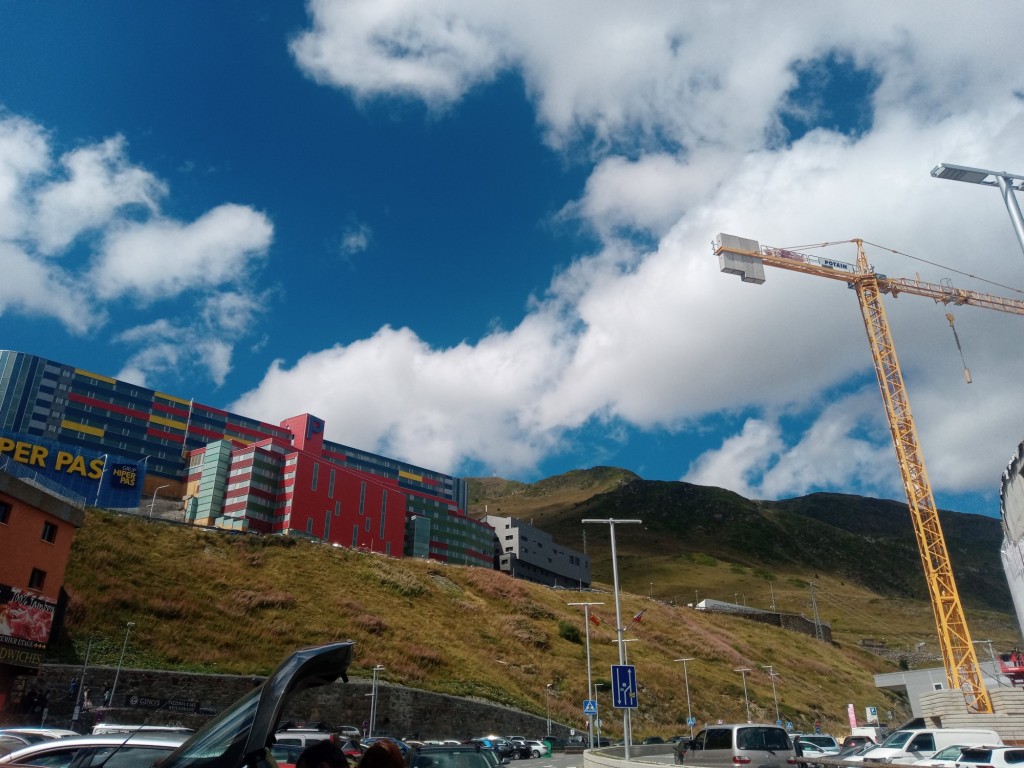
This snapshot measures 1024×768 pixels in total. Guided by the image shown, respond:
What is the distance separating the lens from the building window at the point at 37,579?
1269 inches

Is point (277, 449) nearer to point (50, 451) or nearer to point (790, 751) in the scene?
point (50, 451)

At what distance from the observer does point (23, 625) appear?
31.2 m

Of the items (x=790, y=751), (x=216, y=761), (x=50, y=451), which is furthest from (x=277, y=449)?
(x=216, y=761)

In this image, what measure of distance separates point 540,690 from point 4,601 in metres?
40.9

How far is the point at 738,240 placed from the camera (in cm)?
6028

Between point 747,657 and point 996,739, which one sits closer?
point 996,739

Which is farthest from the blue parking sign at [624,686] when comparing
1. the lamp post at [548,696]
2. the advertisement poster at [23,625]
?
the lamp post at [548,696]

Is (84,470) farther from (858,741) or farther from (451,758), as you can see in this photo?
(451,758)

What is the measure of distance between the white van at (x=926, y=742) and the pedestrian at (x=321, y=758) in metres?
21.1

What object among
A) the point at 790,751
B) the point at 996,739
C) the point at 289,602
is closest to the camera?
the point at 790,751

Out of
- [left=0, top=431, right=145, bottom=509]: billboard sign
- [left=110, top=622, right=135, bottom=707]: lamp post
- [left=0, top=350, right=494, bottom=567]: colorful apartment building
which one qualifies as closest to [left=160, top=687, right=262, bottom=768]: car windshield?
[left=110, top=622, right=135, bottom=707]: lamp post

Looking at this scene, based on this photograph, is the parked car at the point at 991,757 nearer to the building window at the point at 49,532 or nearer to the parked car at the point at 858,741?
the parked car at the point at 858,741

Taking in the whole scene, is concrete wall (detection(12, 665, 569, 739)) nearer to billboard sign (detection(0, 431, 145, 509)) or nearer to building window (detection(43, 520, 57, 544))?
building window (detection(43, 520, 57, 544))

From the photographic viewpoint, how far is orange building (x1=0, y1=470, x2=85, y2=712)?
30203mm
